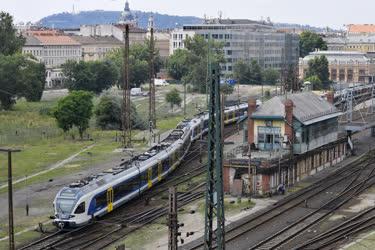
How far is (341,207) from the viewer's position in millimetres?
46281

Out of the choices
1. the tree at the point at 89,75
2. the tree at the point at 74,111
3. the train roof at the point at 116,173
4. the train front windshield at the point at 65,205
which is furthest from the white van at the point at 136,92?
the train front windshield at the point at 65,205

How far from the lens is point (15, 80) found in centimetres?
10112

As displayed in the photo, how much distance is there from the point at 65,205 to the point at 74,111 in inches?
1526

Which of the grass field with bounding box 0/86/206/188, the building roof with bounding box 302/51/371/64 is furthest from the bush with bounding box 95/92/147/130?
the building roof with bounding box 302/51/371/64

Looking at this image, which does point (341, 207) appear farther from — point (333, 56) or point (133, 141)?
point (333, 56)

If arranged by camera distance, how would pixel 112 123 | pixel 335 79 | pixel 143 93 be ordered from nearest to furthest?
pixel 112 123, pixel 143 93, pixel 335 79

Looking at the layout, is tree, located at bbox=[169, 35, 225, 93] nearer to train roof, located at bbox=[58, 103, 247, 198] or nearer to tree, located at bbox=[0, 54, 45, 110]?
tree, located at bbox=[0, 54, 45, 110]

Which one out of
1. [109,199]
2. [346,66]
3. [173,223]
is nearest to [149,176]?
[109,199]

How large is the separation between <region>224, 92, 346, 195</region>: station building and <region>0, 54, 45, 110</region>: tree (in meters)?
49.9

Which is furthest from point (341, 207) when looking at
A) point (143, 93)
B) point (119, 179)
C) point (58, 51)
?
point (58, 51)

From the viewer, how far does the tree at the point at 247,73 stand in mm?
153625

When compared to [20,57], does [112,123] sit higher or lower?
lower

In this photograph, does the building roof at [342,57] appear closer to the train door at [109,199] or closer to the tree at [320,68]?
the tree at [320,68]

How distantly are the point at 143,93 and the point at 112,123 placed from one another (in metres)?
49.1
